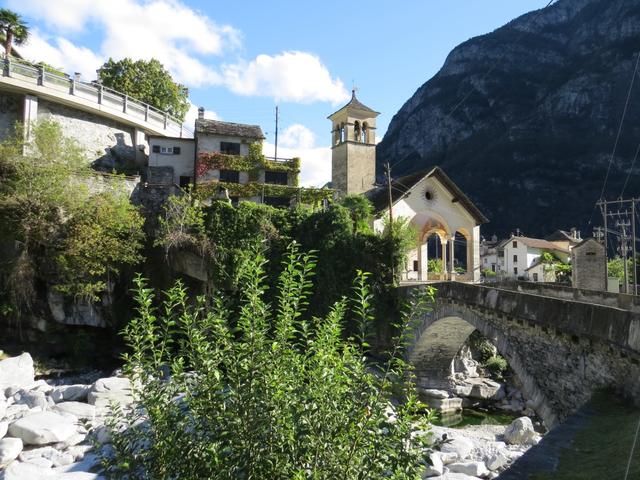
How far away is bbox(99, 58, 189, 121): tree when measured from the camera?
35938 mm

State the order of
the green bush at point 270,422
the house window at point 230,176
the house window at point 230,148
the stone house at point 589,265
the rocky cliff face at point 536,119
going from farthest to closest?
1. the rocky cliff face at point 536,119
2. the house window at point 230,148
3. the house window at point 230,176
4. the stone house at point 589,265
5. the green bush at point 270,422

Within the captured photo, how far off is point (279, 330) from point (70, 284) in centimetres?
1911

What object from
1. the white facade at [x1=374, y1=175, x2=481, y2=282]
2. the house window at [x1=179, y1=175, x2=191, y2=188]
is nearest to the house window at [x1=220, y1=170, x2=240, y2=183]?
the house window at [x1=179, y1=175, x2=191, y2=188]

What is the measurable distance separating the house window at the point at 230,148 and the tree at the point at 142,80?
11.4 meters

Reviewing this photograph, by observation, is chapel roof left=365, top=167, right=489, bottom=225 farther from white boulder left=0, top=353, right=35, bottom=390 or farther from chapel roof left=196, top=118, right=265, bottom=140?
white boulder left=0, top=353, right=35, bottom=390

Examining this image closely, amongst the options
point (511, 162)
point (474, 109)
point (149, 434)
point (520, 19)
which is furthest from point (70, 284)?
point (520, 19)

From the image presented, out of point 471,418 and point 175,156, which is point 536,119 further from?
point 471,418

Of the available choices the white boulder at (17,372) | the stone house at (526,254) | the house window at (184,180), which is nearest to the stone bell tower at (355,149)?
the house window at (184,180)

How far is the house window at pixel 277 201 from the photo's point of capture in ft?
91.7

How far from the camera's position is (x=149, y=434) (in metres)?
4.97

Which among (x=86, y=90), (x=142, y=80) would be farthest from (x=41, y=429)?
(x=142, y=80)

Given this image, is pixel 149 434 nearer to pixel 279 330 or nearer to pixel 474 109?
pixel 279 330

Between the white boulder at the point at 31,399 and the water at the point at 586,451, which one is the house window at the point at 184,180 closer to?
the white boulder at the point at 31,399

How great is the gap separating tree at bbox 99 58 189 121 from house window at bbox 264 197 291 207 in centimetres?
A: 1540
